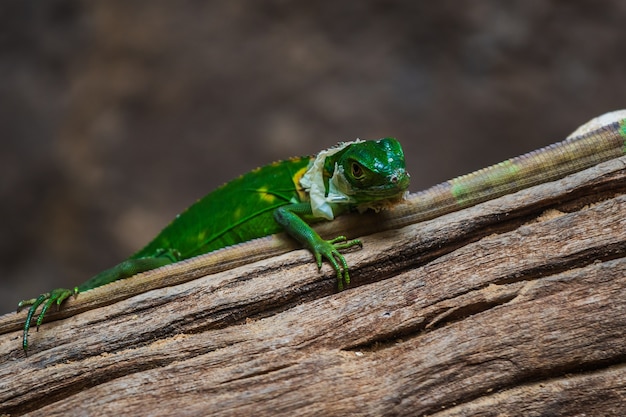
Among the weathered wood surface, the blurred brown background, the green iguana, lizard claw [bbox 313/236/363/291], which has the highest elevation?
the blurred brown background

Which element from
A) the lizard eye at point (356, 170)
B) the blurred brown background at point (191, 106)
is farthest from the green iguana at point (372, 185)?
the blurred brown background at point (191, 106)

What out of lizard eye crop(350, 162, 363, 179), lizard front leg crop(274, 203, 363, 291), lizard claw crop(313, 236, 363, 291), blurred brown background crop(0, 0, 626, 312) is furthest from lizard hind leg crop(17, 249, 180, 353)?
blurred brown background crop(0, 0, 626, 312)

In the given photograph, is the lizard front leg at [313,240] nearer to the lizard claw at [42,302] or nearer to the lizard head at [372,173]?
the lizard head at [372,173]

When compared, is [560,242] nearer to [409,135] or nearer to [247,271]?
[247,271]

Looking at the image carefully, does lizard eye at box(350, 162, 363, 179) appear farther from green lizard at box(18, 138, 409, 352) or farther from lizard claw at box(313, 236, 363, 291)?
lizard claw at box(313, 236, 363, 291)

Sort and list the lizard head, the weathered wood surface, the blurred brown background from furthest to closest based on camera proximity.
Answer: the blurred brown background
the lizard head
the weathered wood surface

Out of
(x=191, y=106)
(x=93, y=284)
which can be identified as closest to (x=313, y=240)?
(x=93, y=284)

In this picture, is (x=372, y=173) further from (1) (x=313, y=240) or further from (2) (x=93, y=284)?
(2) (x=93, y=284)

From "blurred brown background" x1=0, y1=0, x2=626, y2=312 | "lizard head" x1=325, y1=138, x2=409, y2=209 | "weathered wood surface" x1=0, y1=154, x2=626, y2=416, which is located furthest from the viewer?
"blurred brown background" x1=0, y1=0, x2=626, y2=312
